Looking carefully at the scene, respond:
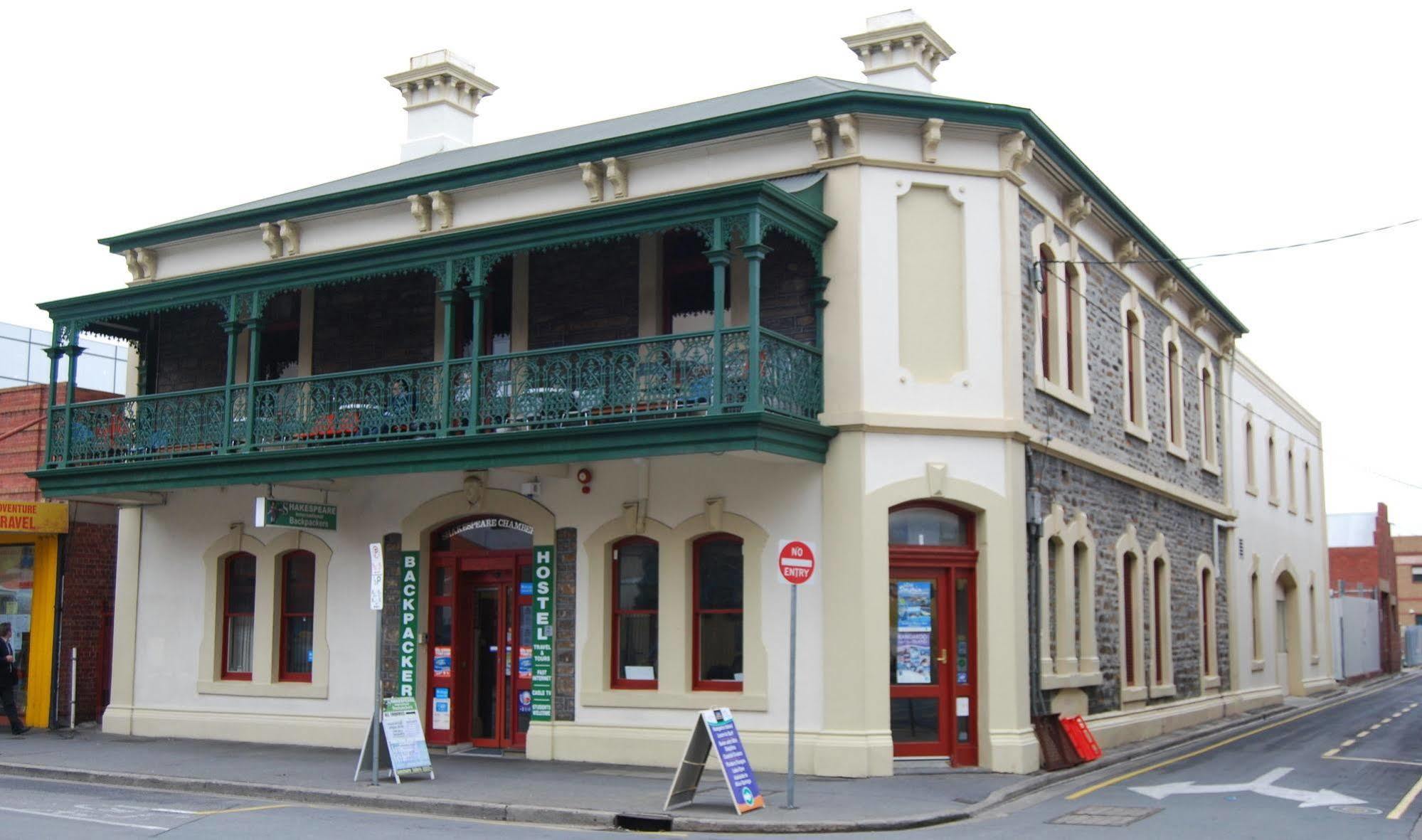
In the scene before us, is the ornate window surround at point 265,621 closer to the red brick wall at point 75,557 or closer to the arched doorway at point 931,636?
the red brick wall at point 75,557

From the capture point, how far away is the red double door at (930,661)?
52.2 ft

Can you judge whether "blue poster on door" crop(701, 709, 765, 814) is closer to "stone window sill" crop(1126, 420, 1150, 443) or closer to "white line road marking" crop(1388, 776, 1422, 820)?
"white line road marking" crop(1388, 776, 1422, 820)

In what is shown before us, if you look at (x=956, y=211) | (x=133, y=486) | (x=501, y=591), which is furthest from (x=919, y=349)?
(x=133, y=486)

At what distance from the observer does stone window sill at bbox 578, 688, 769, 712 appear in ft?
52.1

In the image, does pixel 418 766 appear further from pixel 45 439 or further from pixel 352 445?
pixel 45 439

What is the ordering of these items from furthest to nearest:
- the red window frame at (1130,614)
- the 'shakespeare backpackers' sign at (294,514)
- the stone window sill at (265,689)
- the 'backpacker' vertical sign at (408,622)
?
the red window frame at (1130,614) < the stone window sill at (265,689) < the 'backpacker' vertical sign at (408,622) < the 'shakespeare backpackers' sign at (294,514)

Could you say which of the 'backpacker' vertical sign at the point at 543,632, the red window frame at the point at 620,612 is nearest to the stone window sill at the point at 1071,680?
the red window frame at the point at 620,612

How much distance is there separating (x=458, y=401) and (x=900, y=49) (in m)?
8.11

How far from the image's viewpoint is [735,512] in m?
16.3

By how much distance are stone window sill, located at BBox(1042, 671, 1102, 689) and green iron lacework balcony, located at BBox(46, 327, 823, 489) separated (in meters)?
4.47

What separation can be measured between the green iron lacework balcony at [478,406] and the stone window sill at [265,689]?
296 cm

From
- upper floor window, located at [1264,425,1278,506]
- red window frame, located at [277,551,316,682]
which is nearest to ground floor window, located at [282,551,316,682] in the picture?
red window frame, located at [277,551,316,682]

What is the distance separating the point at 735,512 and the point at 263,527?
734 centimetres

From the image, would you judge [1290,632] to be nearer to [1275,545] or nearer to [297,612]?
[1275,545]
